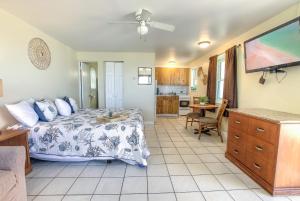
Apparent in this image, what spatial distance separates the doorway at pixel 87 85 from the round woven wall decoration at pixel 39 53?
1800 millimetres

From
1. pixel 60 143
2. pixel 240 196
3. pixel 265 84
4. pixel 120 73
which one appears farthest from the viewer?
pixel 120 73

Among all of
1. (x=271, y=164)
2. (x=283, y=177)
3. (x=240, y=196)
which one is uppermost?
(x=271, y=164)

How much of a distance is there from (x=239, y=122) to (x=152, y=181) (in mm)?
1553

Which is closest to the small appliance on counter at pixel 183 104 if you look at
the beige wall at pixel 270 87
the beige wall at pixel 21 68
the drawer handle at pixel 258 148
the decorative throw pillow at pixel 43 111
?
the beige wall at pixel 270 87

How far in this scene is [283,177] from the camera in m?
1.82

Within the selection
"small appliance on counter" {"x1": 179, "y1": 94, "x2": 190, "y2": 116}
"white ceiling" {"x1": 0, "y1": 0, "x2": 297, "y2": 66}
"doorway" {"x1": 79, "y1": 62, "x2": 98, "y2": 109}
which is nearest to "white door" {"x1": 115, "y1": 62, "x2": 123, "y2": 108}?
"doorway" {"x1": 79, "y1": 62, "x2": 98, "y2": 109}

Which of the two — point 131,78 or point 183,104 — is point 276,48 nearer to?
point 131,78

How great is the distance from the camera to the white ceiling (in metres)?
2.18

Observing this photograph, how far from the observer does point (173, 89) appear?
26.0 ft

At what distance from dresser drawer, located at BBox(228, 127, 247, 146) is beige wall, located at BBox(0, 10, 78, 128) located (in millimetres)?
3566

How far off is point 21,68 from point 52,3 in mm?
→ 1316

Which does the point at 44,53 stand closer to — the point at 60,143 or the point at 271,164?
the point at 60,143

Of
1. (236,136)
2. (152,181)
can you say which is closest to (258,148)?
(236,136)

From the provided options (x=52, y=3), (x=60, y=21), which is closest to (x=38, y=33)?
(x=60, y=21)
